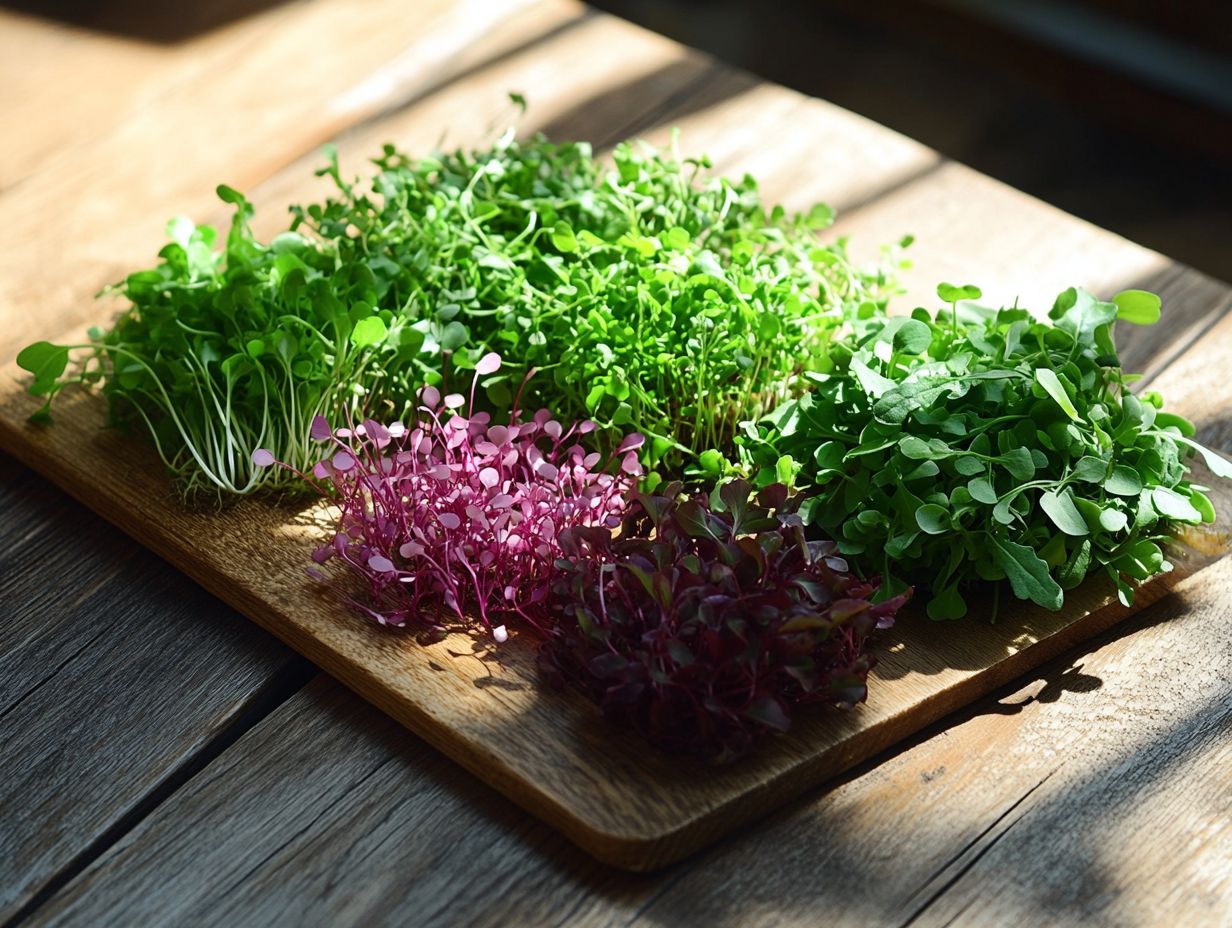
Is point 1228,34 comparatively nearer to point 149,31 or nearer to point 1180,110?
point 1180,110

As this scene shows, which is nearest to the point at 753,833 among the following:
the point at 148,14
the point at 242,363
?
the point at 242,363

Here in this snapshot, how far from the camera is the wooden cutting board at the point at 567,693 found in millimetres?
1262

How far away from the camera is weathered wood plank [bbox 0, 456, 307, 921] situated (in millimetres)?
1312

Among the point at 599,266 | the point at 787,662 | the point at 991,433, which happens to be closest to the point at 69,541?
the point at 599,266

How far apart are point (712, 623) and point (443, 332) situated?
2.01ft

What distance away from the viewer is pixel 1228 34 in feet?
13.0

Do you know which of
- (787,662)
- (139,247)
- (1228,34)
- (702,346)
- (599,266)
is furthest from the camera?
(1228,34)

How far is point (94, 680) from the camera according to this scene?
146 cm

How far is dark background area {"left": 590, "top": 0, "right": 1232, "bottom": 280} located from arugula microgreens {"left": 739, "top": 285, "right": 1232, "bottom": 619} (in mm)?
2361

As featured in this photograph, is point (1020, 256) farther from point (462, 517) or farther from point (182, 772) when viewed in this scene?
point (182, 772)

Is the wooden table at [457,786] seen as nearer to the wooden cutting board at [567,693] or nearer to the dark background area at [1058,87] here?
the wooden cutting board at [567,693]

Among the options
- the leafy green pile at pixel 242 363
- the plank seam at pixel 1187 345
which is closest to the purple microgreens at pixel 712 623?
the leafy green pile at pixel 242 363

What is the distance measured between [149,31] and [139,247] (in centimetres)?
89

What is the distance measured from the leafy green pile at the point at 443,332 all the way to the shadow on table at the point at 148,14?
115 cm
